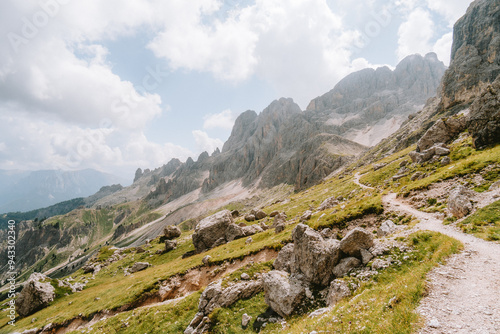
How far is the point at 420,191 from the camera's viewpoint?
29.3 meters

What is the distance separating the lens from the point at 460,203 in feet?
67.7

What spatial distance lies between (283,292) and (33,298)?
5601cm

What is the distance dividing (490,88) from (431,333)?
54.2 m

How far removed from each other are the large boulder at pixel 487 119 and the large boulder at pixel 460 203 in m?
22.0

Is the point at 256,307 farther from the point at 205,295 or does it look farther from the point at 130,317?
the point at 130,317

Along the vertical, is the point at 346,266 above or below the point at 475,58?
below

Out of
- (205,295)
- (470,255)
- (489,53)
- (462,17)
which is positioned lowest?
(205,295)

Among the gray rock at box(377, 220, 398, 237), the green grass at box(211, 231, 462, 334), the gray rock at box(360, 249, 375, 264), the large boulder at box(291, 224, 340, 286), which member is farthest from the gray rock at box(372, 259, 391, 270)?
the gray rock at box(377, 220, 398, 237)

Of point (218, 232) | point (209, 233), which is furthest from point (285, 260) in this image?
point (209, 233)

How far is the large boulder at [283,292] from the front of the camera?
1672 centimetres

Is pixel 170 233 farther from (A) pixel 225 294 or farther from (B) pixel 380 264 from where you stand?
(B) pixel 380 264

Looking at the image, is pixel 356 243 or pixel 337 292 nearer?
pixel 337 292

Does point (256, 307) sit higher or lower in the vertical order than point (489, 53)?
lower

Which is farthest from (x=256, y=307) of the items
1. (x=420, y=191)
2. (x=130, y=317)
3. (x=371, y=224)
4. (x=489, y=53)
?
(x=489, y=53)
